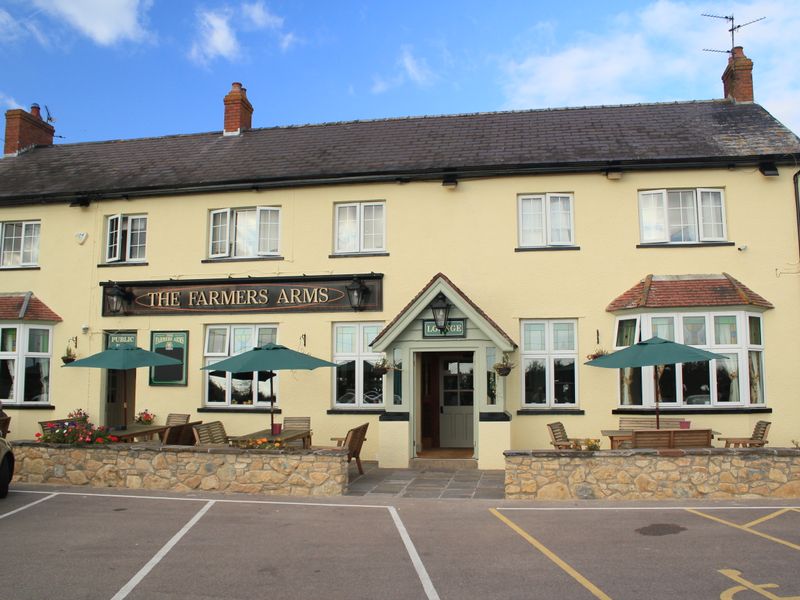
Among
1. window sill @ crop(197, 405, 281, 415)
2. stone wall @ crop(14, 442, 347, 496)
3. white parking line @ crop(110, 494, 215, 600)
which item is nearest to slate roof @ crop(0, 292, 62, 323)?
window sill @ crop(197, 405, 281, 415)

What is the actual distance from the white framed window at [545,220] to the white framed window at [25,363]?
1188 cm

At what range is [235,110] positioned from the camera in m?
19.5

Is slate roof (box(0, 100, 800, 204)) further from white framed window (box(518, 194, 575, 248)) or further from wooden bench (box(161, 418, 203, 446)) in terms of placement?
wooden bench (box(161, 418, 203, 446))

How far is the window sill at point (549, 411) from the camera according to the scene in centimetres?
1441

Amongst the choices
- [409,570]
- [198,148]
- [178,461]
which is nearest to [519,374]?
[178,461]

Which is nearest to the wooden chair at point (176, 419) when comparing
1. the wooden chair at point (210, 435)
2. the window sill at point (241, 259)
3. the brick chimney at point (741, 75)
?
the wooden chair at point (210, 435)

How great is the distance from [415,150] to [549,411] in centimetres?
700

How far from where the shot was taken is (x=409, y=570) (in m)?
7.03

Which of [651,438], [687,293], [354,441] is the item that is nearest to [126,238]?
[354,441]

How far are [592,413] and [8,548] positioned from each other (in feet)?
35.5

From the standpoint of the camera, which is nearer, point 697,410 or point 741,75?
point 697,410

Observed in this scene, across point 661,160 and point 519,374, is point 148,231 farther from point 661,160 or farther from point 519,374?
point 661,160

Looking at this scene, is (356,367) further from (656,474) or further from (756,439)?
(756,439)

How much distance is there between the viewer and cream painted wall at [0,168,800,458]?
14.4 m
